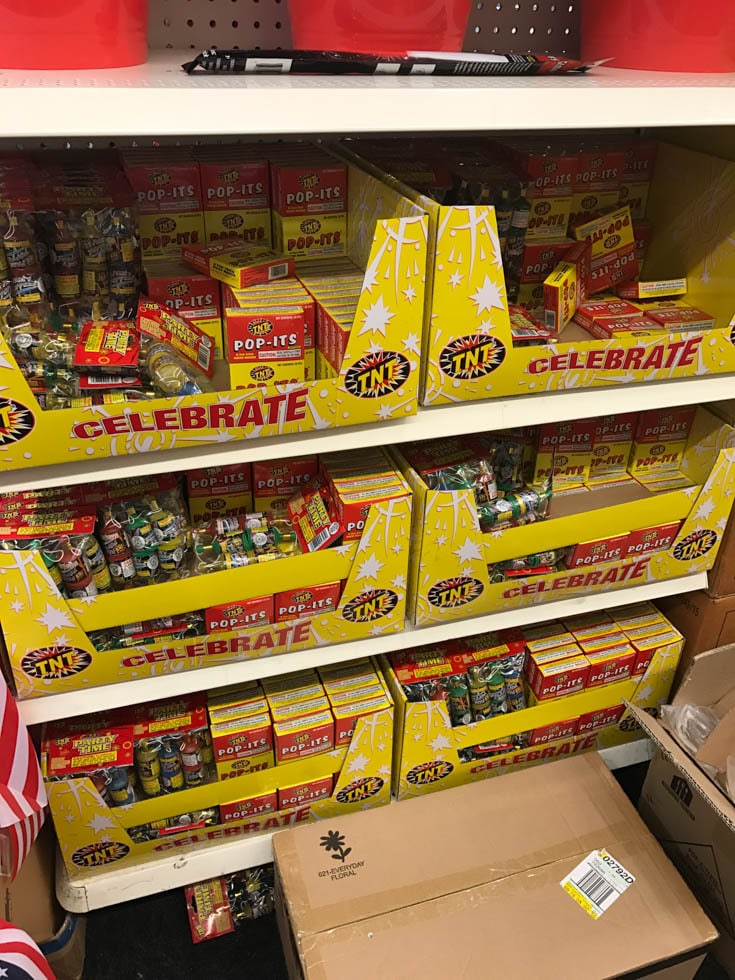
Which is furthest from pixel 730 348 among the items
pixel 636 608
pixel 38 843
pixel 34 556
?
pixel 38 843

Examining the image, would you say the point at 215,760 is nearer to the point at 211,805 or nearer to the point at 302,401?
the point at 211,805

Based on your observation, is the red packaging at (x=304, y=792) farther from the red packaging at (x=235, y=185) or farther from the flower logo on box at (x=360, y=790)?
the red packaging at (x=235, y=185)

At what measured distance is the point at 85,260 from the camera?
1.10 metres

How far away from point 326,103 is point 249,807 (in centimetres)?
116

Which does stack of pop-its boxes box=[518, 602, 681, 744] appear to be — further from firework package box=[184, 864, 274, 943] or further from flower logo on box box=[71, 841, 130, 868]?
flower logo on box box=[71, 841, 130, 868]

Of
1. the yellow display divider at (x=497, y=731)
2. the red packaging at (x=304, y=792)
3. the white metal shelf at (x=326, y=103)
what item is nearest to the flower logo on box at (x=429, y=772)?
the yellow display divider at (x=497, y=731)

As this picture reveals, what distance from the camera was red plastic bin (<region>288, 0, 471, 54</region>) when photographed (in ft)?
3.01

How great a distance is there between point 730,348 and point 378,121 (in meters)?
0.69

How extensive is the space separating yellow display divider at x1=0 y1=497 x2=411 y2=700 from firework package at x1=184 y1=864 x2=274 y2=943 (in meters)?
0.57

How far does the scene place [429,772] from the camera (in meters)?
1.50

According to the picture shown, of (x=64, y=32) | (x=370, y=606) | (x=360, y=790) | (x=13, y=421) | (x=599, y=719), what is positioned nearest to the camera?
(x=64, y=32)

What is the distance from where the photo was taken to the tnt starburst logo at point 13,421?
0.90m

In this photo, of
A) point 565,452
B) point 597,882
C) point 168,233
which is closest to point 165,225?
point 168,233

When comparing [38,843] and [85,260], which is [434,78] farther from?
[38,843]
